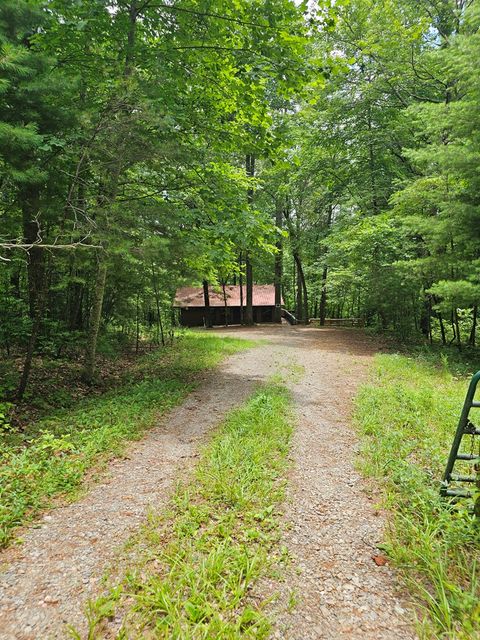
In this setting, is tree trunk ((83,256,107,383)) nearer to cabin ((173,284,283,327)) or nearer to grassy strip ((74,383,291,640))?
grassy strip ((74,383,291,640))

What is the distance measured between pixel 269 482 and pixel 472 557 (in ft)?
5.80

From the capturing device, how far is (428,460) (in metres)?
3.83

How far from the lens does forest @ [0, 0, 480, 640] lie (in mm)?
2674

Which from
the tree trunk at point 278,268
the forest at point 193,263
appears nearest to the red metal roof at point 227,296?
the tree trunk at point 278,268

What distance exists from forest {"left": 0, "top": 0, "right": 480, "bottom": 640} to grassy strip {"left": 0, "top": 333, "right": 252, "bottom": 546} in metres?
0.03

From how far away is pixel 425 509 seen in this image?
2.92m

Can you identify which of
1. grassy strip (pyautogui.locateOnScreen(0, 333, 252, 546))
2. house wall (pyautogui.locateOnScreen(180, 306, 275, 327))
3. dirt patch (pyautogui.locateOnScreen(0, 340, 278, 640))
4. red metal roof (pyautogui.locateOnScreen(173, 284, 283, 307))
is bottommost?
dirt patch (pyautogui.locateOnScreen(0, 340, 278, 640))

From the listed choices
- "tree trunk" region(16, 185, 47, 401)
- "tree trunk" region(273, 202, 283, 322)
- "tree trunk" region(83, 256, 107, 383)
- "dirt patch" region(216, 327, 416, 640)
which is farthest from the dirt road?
"tree trunk" region(273, 202, 283, 322)

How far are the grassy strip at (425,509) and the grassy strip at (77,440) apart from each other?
3.18m

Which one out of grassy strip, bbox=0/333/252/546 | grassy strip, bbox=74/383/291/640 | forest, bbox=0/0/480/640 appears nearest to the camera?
grassy strip, bbox=74/383/291/640

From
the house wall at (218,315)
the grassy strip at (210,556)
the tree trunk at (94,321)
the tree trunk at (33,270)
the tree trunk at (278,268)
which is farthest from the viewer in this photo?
the house wall at (218,315)

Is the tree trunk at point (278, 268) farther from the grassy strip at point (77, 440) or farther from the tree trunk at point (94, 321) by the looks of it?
the grassy strip at point (77, 440)

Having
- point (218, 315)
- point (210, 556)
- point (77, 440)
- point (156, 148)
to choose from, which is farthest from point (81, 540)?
point (218, 315)

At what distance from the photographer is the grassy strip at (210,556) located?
208 cm
